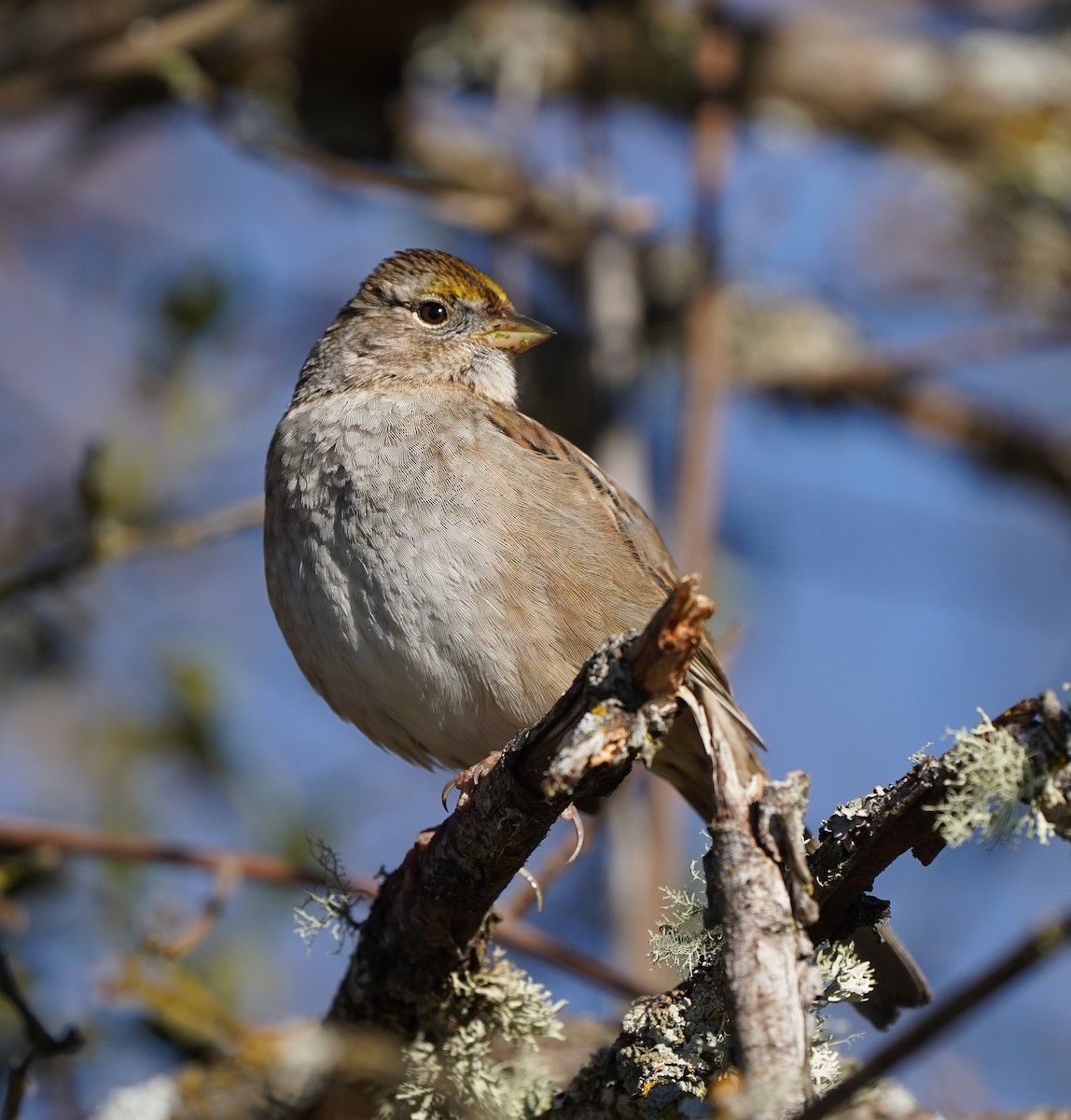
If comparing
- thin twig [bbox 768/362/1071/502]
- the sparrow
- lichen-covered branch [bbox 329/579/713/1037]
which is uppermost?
thin twig [bbox 768/362/1071/502]

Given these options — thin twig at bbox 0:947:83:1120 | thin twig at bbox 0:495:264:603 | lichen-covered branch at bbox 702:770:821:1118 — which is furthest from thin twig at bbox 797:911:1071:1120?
thin twig at bbox 0:495:264:603

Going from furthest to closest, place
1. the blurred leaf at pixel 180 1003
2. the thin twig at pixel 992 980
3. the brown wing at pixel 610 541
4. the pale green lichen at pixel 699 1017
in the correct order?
the brown wing at pixel 610 541
the blurred leaf at pixel 180 1003
the pale green lichen at pixel 699 1017
the thin twig at pixel 992 980

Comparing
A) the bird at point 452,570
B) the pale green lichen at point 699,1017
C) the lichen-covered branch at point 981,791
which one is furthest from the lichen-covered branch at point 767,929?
the bird at point 452,570

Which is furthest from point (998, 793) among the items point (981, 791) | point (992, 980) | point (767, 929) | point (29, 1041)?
point (29, 1041)

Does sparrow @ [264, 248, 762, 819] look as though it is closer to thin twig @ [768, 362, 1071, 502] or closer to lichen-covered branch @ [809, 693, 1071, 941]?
lichen-covered branch @ [809, 693, 1071, 941]

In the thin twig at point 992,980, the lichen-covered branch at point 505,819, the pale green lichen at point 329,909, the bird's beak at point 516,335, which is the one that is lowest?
the thin twig at point 992,980

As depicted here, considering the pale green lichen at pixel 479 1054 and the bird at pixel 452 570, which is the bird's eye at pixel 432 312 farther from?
the pale green lichen at pixel 479 1054
